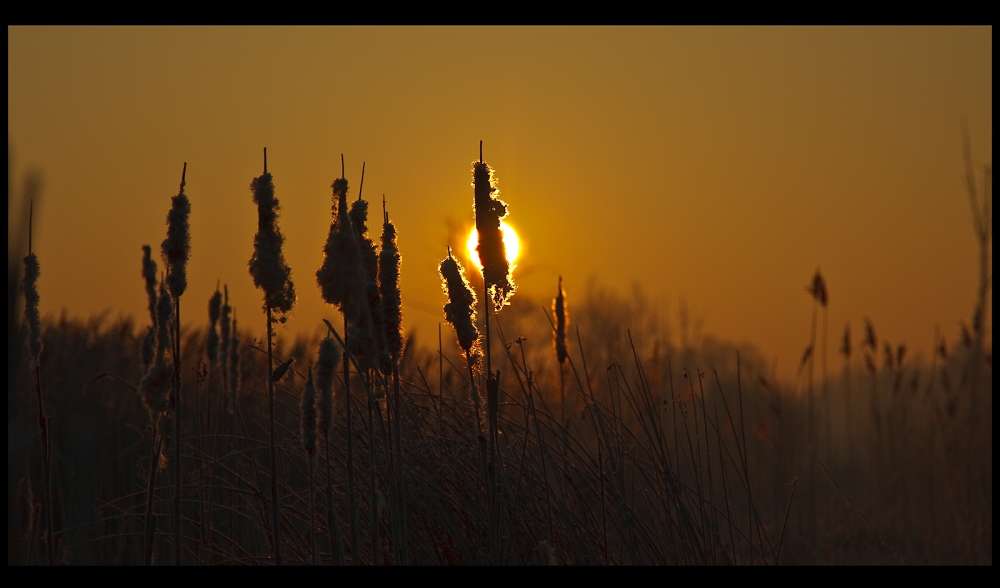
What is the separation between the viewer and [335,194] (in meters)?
2.23

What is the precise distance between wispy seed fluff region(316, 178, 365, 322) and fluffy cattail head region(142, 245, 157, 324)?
0.55 meters

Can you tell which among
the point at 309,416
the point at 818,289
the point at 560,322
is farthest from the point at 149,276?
the point at 818,289

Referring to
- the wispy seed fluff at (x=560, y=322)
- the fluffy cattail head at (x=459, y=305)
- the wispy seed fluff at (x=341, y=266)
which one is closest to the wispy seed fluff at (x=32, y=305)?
the wispy seed fluff at (x=341, y=266)

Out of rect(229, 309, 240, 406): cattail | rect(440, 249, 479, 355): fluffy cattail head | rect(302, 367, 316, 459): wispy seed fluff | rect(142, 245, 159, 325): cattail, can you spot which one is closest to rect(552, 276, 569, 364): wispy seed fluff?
rect(440, 249, 479, 355): fluffy cattail head

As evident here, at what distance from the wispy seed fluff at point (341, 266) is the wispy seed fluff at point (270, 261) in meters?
0.09

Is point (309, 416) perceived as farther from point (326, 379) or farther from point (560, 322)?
point (560, 322)

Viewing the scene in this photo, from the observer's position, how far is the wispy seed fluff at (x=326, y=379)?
230 cm

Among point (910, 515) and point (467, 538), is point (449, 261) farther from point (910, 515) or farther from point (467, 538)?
point (910, 515)

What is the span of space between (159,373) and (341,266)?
23.5 inches

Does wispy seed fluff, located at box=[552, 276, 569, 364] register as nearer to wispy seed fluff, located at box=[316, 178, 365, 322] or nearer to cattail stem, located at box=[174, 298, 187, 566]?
wispy seed fluff, located at box=[316, 178, 365, 322]

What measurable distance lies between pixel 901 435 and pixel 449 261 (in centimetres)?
603

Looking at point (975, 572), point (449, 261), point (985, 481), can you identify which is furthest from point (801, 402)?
point (449, 261)


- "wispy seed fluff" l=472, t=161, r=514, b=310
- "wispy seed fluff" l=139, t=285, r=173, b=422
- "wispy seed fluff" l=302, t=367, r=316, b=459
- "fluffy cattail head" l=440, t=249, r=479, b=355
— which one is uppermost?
"wispy seed fluff" l=472, t=161, r=514, b=310

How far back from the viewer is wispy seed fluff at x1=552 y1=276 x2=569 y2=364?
334 cm
